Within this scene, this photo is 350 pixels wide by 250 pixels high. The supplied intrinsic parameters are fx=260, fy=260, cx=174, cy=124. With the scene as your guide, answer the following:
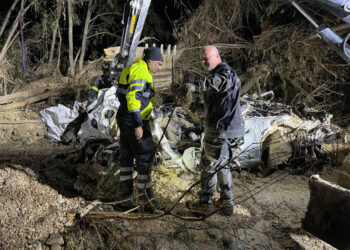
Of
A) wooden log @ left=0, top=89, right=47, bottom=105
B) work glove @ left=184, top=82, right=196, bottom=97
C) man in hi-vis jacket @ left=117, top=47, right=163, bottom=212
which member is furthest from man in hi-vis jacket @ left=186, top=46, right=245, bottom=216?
wooden log @ left=0, top=89, right=47, bottom=105

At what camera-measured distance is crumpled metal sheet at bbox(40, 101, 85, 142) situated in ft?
16.7

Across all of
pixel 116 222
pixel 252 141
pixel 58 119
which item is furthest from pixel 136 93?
pixel 58 119

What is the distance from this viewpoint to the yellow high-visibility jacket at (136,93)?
2764mm

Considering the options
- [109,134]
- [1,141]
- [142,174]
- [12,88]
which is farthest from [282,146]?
[12,88]

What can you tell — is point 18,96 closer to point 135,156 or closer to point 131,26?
point 131,26

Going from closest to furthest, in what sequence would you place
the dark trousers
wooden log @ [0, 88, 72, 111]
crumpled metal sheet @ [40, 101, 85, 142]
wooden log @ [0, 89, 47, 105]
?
the dark trousers, crumpled metal sheet @ [40, 101, 85, 142], wooden log @ [0, 88, 72, 111], wooden log @ [0, 89, 47, 105]

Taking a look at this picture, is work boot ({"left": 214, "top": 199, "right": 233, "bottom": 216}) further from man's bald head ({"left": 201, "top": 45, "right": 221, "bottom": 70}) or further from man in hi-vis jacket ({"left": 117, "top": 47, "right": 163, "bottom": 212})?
man's bald head ({"left": 201, "top": 45, "right": 221, "bottom": 70})

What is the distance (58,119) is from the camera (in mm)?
5082

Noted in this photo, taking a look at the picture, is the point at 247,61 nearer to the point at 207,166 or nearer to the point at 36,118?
the point at 207,166

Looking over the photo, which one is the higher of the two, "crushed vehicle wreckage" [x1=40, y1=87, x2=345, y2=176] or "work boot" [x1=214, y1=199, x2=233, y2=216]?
"crushed vehicle wreckage" [x1=40, y1=87, x2=345, y2=176]

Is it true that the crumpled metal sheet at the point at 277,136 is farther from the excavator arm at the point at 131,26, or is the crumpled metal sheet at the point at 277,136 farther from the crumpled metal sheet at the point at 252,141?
the excavator arm at the point at 131,26

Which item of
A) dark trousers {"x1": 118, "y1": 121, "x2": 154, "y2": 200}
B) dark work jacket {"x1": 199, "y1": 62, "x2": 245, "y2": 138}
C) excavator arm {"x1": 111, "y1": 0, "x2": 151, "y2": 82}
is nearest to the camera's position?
dark work jacket {"x1": 199, "y1": 62, "x2": 245, "y2": 138}

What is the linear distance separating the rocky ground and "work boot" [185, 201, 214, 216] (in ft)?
0.35

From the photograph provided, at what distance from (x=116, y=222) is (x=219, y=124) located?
1.57m
